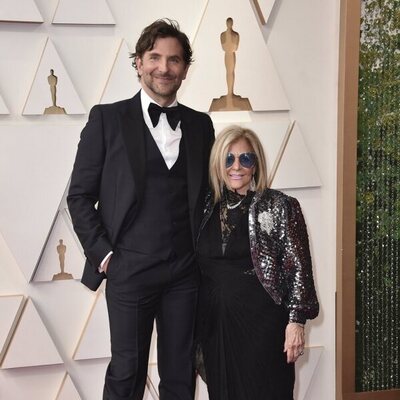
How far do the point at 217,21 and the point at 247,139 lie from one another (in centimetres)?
84

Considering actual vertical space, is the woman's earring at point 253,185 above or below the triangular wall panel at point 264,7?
below

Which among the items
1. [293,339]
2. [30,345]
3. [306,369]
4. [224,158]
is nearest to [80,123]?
[224,158]

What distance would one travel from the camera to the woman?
1.74 m

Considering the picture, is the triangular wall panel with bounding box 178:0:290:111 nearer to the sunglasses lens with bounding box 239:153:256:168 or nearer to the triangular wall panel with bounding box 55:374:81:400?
the sunglasses lens with bounding box 239:153:256:168

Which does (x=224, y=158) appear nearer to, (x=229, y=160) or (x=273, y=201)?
(x=229, y=160)

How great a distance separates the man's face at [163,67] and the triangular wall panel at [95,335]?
1.01 meters

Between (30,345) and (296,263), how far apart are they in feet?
4.10

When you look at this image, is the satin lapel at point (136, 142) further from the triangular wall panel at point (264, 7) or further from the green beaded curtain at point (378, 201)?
the green beaded curtain at point (378, 201)

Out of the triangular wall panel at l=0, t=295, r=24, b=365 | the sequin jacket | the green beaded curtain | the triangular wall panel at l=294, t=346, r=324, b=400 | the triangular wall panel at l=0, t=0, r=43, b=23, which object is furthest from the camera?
the triangular wall panel at l=294, t=346, r=324, b=400

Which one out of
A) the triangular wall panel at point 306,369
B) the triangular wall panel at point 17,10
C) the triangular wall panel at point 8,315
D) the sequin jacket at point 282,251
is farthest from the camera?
the triangular wall panel at point 306,369

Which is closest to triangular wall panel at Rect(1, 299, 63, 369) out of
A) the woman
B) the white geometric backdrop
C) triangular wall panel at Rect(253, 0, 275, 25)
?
the white geometric backdrop

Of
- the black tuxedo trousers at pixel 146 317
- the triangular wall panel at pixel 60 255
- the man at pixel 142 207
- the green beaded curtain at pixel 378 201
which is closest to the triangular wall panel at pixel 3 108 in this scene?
the triangular wall panel at pixel 60 255

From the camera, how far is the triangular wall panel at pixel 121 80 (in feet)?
7.64

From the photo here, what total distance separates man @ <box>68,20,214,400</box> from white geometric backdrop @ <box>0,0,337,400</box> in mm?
552
